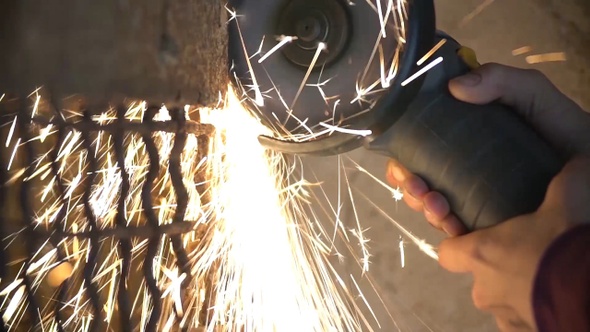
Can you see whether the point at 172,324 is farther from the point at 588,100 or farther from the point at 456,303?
the point at 588,100

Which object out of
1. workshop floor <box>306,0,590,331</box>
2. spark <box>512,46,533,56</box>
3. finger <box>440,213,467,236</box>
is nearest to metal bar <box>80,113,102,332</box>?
finger <box>440,213,467,236</box>

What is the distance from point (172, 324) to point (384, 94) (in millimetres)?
334

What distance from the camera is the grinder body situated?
0.65 m

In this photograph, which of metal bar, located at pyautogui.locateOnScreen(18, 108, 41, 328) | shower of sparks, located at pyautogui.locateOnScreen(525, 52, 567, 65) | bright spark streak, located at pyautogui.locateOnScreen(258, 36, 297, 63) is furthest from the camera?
shower of sparks, located at pyautogui.locateOnScreen(525, 52, 567, 65)

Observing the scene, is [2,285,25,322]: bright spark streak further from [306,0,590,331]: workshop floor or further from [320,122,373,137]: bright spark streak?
[306,0,590,331]: workshop floor

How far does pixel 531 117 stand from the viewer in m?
0.75

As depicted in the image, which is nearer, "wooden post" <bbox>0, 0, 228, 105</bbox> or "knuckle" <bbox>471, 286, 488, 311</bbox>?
"wooden post" <bbox>0, 0, 228, 105</bbox>

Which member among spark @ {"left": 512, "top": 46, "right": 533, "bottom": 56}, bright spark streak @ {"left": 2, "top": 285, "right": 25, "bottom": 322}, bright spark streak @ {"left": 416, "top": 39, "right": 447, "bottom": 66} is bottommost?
bright spark streak @ {"left": 2, "top": 285, "right": 25, "bottom": 322}

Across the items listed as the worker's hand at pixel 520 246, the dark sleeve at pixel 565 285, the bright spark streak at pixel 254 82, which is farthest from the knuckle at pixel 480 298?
the bright spark streak at pixel 254 82

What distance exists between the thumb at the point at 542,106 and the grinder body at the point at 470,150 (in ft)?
0.14

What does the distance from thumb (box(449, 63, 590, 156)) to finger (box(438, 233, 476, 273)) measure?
164mm

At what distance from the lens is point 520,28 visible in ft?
3.58

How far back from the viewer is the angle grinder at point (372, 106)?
25.5 inches

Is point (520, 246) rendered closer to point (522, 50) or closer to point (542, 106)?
point (542, 106)
